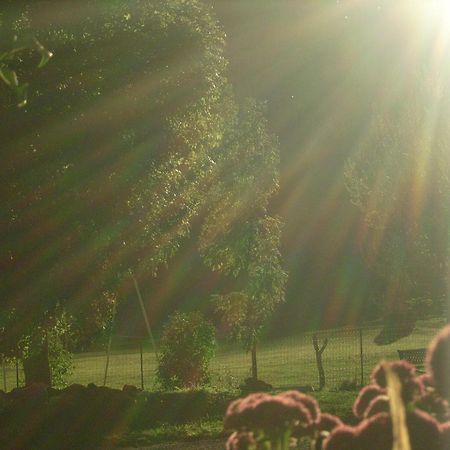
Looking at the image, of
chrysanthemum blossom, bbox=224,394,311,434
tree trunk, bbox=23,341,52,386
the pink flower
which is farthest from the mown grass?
the pink flower

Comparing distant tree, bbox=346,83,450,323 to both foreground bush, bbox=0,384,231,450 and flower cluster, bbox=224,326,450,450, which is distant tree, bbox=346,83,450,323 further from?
flower cluster, bbox=224,326,450,450

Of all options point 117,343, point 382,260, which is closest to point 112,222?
point 382,260

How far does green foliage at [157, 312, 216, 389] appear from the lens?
64.3 feet

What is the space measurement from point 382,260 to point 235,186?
589 cm

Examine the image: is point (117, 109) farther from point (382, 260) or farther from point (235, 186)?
point (382, 260)

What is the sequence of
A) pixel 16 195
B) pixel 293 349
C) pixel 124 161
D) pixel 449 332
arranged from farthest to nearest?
1. pixel 293 349
2. pixel 124 161
3. pixel 16 195
4. pixel 449 332

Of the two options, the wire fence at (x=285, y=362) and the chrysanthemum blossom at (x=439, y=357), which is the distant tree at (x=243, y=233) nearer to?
the wire fence at (x=285, y=362)

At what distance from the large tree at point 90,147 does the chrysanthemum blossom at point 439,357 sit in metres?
9.70

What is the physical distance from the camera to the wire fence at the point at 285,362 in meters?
20.7

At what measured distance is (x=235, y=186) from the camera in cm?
2316

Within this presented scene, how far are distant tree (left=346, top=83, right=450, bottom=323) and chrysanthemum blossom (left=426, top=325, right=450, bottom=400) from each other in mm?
15641

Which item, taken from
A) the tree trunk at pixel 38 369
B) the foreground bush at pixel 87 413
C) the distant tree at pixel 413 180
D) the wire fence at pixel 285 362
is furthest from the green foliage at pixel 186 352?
the distant tree at pixel 413 180

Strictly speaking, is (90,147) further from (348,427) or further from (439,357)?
(439,357)

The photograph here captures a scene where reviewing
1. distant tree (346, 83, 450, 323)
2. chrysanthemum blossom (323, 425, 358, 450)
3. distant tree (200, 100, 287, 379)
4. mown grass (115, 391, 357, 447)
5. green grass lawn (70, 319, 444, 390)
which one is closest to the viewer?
chrysanthemum blossom (323, 425, 358, 450)
